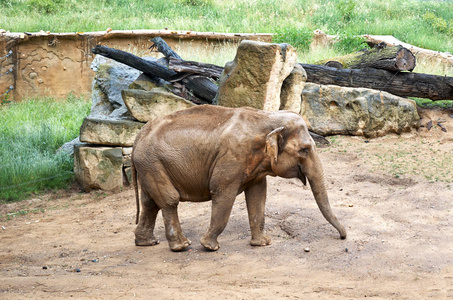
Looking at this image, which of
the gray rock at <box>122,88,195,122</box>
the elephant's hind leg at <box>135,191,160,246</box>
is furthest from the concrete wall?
the elephant's hind leg at <box>135,191,160,246</box>

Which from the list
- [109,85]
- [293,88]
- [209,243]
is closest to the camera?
[209,243]

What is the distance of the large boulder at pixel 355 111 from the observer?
463 inches

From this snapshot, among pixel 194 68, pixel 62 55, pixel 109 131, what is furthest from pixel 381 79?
pixel 62 55

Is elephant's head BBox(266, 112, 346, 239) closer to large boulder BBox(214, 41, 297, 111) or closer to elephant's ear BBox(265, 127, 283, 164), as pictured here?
elephant's ear BBox(265, 127, 283, 164)

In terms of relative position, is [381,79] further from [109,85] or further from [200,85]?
[109,85]

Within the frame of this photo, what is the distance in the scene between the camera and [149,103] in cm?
1077

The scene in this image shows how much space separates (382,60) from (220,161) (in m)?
6.96

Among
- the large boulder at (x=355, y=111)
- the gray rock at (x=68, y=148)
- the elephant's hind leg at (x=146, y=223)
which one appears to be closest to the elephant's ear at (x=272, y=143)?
the elephant's hind leg at (x=146, y=223)

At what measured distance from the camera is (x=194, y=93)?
12.0m

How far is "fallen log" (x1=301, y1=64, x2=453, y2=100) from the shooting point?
1195cm

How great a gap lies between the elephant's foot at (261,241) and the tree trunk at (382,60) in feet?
21.5

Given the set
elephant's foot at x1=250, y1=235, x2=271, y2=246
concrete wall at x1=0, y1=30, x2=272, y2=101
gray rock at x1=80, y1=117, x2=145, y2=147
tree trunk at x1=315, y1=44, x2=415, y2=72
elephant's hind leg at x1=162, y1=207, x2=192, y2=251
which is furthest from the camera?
concrete wall at x1=0, y1=30, x2=272, y2=101

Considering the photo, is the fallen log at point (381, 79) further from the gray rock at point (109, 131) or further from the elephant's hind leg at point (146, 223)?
the elephant's hind leg at point (146, 223)

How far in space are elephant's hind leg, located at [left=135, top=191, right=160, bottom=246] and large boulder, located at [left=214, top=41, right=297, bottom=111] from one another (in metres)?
4.14
